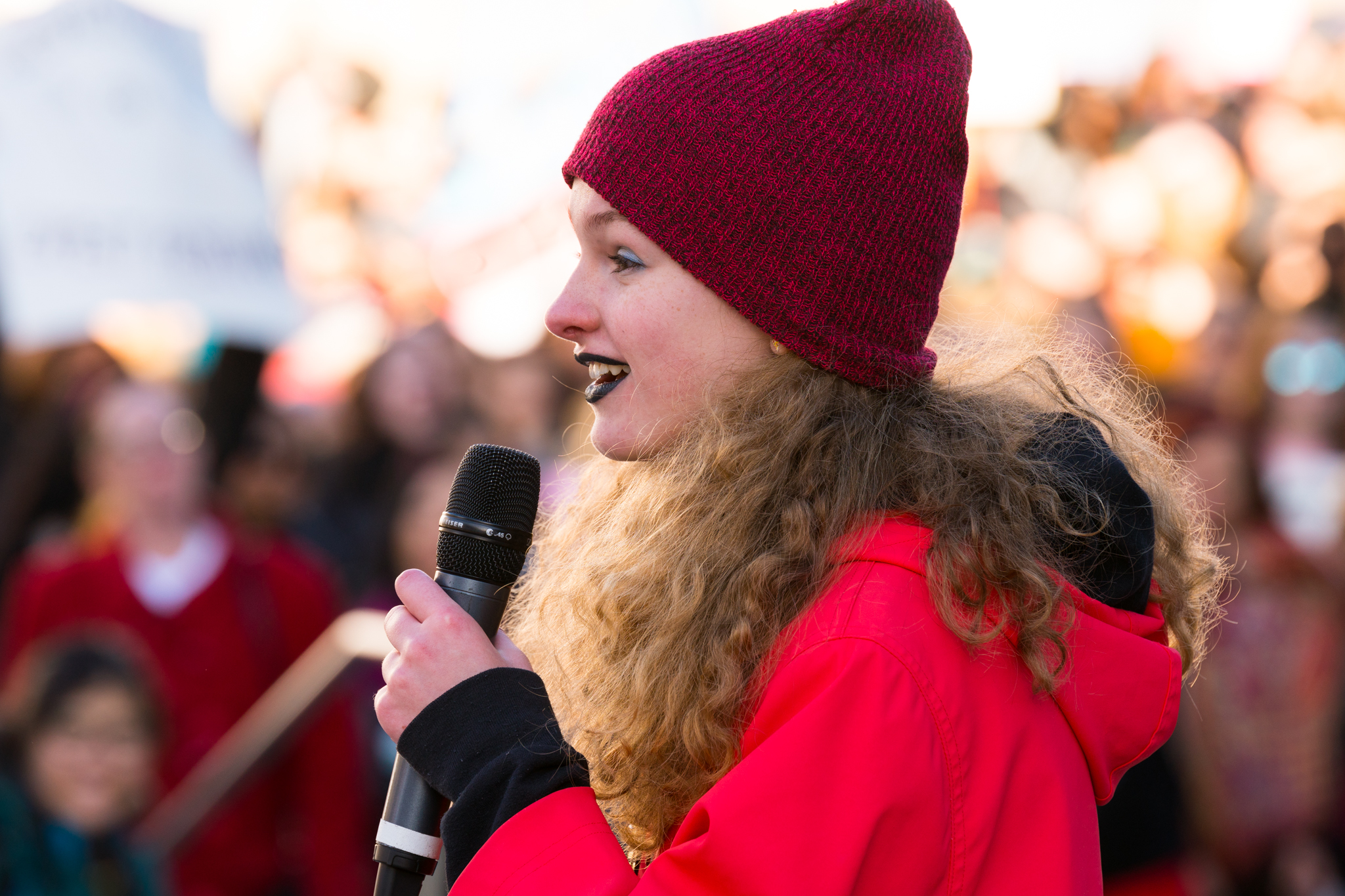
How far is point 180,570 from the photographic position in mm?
4020

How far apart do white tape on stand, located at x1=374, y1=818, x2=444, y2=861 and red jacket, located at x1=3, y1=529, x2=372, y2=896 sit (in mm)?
2464

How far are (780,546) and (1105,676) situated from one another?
0.37m

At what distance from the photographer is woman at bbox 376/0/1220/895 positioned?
1254mm

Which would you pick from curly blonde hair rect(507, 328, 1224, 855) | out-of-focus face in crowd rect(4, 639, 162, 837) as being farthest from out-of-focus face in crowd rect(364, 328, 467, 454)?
curly blonde hair rect(507, 328, 1224, 855)

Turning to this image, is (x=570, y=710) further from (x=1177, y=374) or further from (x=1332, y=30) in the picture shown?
(x=1332, y=30)

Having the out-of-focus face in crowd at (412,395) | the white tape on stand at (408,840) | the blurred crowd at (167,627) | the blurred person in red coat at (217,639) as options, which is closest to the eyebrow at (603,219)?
the white tape on stand at (408,840)

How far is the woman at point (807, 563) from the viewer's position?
125cm

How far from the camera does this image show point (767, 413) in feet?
4.95

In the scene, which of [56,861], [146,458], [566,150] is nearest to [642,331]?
[56,861]

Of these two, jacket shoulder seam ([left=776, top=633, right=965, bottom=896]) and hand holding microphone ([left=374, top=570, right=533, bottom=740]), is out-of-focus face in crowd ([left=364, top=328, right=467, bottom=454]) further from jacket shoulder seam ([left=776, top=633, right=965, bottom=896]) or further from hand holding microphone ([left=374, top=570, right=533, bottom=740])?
jacket shoulder seam ([left=776, top=633, right=965, bottom=896])

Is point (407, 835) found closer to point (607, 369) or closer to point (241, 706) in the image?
point (607, 369)

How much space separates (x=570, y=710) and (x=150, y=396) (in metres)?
3.18

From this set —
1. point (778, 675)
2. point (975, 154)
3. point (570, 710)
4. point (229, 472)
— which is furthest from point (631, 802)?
point (975, 154)

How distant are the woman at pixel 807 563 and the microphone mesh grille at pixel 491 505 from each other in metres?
0.08
